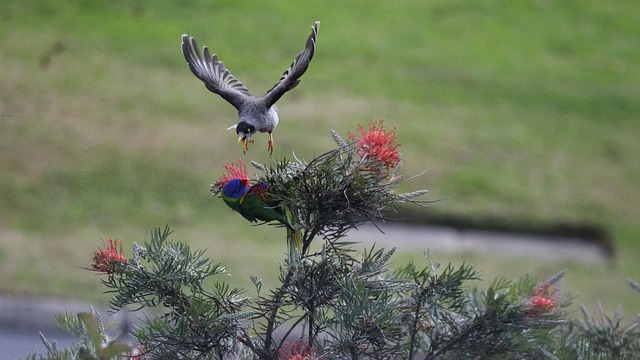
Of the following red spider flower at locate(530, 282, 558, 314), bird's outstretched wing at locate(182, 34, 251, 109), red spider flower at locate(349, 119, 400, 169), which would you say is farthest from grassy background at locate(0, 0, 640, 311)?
red spider flower at locate(349, 119, 400, 169)

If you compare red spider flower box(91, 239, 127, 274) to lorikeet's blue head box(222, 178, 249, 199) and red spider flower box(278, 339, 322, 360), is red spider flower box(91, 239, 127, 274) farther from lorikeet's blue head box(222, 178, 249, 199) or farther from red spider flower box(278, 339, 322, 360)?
red spider flower box(278, 339, 322, 360)

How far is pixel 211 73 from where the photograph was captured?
12.0 ft

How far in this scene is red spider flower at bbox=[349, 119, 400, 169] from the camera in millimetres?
2373

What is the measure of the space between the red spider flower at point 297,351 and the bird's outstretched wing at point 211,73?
1.25 m

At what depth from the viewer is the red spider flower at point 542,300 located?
2531 mm

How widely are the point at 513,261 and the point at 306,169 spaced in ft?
21.9

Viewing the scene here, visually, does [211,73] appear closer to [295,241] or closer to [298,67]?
[298,67]

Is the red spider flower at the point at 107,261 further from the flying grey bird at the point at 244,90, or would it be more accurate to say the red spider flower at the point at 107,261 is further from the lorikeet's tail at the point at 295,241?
the flying grey bird at the point at 244,90

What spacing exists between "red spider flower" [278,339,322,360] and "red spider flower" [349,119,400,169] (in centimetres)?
50

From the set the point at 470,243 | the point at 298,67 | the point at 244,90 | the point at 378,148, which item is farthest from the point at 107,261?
the point at 470,243

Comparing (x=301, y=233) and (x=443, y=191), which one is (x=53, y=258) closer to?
(x=443, y=191)

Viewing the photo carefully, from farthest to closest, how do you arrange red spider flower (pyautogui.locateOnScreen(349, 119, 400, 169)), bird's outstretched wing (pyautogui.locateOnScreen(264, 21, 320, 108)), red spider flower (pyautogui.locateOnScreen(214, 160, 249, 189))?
bird's outstretched wing (pyautogui.locateOnScreen(264, 21, 320, 108)), red spider flower (pyautogui.locateOnScreen(214, 160, 249, 189)), red spider flower (pyautogui.locateOnScreen(349, 119, 400, 169))

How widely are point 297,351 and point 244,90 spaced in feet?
5.42

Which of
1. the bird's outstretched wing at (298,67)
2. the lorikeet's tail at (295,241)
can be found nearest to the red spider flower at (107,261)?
the lorikeet's tail at (295,241)
